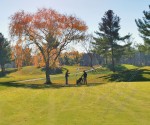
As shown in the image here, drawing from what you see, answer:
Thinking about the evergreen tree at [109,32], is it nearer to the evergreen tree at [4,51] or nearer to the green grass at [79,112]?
the evergreen tree at [4,51]

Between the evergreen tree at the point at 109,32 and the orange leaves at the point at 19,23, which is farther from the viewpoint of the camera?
the evergreen tree at the point at 109,32

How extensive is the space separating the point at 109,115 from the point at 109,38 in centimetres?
6346

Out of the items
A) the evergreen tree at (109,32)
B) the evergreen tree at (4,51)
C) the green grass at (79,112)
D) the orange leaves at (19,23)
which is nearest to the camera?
the green grass at (79,112)

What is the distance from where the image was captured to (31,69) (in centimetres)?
9644

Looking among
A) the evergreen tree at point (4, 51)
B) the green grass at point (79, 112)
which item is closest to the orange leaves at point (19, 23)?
the green grass at point (79, 112)

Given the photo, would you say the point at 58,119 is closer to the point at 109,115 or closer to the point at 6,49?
the point at 109,115

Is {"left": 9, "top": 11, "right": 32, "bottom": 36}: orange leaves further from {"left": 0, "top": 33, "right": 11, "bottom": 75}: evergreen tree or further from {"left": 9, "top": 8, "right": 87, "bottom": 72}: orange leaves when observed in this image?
{"left": 0, "top": 33, "right": 11, "bottom": 75}: evergreen tree

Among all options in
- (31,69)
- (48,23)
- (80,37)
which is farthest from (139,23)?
(31,69)

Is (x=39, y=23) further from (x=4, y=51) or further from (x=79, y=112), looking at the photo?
(x=4, y=51)

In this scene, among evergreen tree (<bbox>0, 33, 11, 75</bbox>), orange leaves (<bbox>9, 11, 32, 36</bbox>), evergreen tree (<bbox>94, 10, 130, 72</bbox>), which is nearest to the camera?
orange leaves (<bbox>9, 11, 32, 36</bbox>)

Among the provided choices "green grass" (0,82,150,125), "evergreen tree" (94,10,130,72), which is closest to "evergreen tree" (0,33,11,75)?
"evergreen tree" (94,10,130,72)

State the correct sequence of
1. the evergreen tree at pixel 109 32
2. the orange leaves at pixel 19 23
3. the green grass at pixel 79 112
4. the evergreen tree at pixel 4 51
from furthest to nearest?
the evergreen tree at pixel 4 51
the evergreen tree at pixel 109 32
the orange leaves at pixel 19 23
the green grass at pixel 79 112

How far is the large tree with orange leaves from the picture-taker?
49000 mm

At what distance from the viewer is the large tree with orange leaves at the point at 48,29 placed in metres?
49.0
